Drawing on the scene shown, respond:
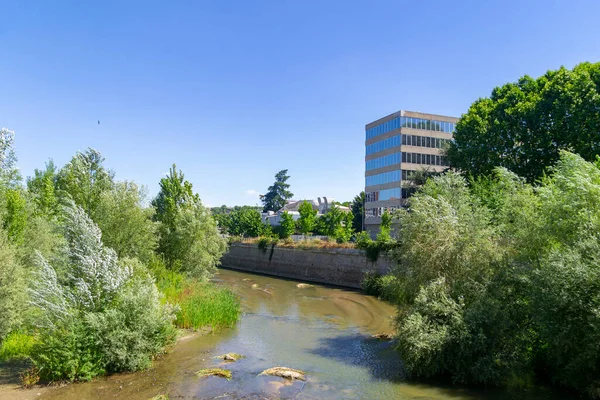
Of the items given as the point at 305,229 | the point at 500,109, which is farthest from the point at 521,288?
the point at 305,229

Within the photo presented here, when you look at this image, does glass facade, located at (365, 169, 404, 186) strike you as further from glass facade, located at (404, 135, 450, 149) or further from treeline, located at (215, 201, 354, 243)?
treeline, located at (215, 201, 354, 243)

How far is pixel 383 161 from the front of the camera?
67375 millimetres

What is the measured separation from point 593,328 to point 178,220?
23.7 meters

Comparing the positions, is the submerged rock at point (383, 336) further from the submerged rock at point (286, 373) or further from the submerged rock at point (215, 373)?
the submerged rock at point (215, 373)

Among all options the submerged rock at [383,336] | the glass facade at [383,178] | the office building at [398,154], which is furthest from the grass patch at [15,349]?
the glass facade at [383,178]

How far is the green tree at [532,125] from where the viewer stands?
100ft

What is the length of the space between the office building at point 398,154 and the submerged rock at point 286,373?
4671cm

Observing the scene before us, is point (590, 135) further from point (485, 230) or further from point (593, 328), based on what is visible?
point (593, 328)

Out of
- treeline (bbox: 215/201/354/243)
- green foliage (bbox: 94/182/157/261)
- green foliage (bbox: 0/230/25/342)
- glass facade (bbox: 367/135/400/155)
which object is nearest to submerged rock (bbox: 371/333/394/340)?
green foliage (bbox: 94/182/157/261)

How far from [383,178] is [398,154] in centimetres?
473

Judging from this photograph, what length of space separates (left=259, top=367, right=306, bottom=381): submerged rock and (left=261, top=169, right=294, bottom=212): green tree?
4482 inches

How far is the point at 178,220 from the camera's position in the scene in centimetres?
3017

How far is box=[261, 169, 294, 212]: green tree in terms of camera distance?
130875mm

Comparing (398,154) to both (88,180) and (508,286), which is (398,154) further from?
(508,286)
